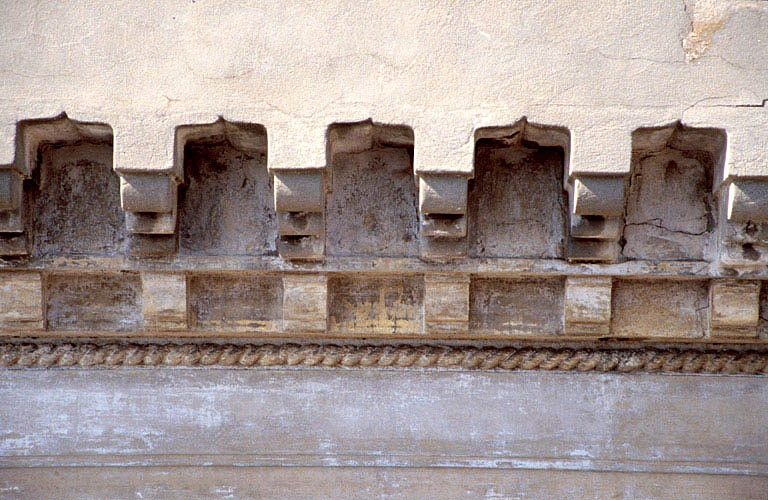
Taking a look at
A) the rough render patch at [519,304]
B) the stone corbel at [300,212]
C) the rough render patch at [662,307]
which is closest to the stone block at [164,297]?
the stone corbel at [300,212]

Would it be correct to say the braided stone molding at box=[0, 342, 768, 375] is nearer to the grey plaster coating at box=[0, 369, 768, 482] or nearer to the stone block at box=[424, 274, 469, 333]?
the grey plaster coating at box=[0, 369, 768, 482]

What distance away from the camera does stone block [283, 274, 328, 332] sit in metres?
2.48

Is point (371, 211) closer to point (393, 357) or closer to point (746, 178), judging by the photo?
point (393, 357)

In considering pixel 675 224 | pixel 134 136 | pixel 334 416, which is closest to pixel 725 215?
pixel 675 224

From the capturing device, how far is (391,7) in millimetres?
2281

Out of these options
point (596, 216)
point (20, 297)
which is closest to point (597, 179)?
point (596, 216)

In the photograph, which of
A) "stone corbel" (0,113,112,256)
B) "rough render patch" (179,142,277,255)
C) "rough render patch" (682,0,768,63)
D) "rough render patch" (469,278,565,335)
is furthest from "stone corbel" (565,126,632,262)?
"stone corbel" (0,113,112,256)

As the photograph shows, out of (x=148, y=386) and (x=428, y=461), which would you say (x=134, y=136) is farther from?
(x=428, y=461)

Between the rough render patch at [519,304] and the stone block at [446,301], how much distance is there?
0.19 feet

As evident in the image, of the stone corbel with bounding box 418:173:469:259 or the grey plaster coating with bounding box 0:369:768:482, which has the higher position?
the stone corbel with bounding box 418:173:469:259

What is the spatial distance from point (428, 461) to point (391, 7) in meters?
1.83

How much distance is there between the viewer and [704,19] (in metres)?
2.28

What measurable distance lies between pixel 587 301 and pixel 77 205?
6.85ft

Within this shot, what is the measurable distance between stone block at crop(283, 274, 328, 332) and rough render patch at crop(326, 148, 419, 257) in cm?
14
